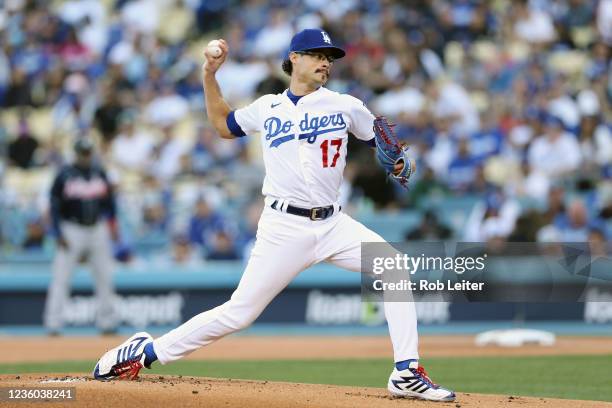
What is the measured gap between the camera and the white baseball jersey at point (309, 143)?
6781 mm

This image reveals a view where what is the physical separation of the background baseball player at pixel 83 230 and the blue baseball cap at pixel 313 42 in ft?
25.3

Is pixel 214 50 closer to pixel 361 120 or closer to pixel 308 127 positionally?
pixel 308 127

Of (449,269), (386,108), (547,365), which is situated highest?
(386,108)

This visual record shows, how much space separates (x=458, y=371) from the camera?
394 inches

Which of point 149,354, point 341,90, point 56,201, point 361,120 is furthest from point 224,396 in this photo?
point 341,90

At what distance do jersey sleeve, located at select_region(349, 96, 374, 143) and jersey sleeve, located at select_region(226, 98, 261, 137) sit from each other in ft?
1.86

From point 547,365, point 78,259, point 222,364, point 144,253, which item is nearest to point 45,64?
point 144,253

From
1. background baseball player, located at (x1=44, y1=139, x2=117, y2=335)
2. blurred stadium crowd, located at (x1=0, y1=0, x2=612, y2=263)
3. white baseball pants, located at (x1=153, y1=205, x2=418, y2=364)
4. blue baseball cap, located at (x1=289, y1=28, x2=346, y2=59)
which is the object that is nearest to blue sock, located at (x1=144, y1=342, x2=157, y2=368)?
white baseball pants, located at (x1=153, y1=205, x2=418, y2=364)

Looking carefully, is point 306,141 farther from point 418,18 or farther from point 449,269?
point 418,18

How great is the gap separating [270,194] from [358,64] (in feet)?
35.0

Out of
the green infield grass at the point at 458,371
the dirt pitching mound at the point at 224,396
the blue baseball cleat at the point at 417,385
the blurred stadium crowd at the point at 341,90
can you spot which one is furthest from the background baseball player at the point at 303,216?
the blurred stadium crowd at the point at 341,90

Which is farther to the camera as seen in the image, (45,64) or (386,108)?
(45,64)

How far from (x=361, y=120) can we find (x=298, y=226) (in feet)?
2.44

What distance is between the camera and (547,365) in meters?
10.5
